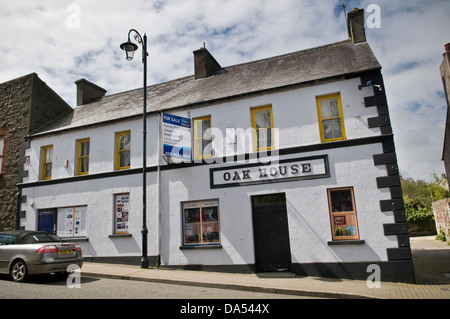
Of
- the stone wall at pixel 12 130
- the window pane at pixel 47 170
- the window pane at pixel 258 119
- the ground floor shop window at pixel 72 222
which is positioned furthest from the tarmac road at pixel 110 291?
the stone wall at pixel 12 130

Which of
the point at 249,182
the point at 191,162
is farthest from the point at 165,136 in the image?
the point at 249,182

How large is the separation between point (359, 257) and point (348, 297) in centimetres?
227

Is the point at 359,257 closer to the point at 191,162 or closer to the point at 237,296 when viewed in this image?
the point at 237,296

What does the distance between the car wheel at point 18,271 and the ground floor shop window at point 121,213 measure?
429 cm

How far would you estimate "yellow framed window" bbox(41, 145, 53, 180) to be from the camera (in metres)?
15.7

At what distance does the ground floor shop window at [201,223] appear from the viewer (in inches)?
470

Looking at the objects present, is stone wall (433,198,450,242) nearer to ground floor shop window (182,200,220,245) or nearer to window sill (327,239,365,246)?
window sill (327,239,365,246)

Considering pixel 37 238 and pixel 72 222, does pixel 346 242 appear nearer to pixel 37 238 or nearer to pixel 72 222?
pixel 37 238

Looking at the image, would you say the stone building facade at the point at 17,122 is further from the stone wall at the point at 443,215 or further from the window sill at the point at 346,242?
the stone wall at the point at 443,215

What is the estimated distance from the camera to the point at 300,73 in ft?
41.1

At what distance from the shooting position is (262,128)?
39.4 feet

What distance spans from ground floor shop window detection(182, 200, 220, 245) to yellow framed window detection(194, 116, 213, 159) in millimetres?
1865

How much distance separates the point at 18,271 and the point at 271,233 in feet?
25.4
